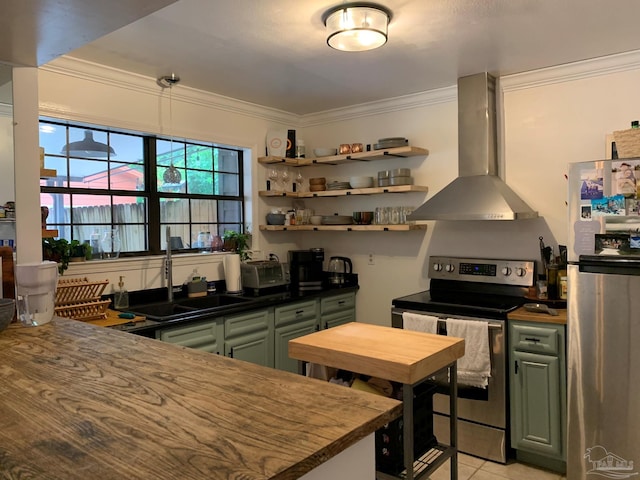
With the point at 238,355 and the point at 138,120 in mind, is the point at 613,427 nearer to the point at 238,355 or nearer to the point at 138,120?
the point at 238,355

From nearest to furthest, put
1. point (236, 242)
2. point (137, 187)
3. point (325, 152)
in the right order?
1. point (137, 187)
2. point (236, 242)
3. point (325, 152)

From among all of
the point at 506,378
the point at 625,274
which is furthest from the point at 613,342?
the point at 506,378

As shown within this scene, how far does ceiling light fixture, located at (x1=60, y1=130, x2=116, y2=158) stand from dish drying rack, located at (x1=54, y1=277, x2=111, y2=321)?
87 centimetres

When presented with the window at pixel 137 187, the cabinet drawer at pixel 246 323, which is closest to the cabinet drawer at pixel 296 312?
the cabinet drawer at pixel 246 323

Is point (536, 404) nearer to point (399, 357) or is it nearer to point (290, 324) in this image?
point (399, 357)

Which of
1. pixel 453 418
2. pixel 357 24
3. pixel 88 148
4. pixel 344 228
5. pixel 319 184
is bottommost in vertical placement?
pixel 453 418

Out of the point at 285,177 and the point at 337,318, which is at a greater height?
the point at 285,177

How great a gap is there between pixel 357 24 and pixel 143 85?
1727 millimetres

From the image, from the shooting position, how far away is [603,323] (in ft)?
7.84

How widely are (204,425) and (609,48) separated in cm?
316

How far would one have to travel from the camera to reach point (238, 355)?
3.24m

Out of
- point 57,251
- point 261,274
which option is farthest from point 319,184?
point 57,251

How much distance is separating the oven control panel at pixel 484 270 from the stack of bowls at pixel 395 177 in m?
0.64

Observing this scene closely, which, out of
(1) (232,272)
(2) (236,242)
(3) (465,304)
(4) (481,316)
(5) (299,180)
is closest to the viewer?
(4) (481,316)
